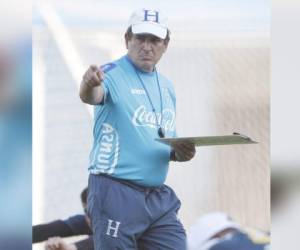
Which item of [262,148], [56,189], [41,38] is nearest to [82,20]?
[41,38]

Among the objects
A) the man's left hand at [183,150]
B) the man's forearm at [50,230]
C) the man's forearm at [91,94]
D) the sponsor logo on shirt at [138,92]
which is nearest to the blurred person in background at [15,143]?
the man's forearm at [50,230]

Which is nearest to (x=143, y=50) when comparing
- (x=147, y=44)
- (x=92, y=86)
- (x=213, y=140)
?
(x=147, y=44)

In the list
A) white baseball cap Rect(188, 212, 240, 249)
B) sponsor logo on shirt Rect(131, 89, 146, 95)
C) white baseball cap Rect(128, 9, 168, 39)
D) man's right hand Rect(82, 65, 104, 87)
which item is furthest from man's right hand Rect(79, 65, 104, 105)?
white baseball cap Rect(188, 212, 240, 249)

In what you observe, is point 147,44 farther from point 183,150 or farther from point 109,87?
point 183,150

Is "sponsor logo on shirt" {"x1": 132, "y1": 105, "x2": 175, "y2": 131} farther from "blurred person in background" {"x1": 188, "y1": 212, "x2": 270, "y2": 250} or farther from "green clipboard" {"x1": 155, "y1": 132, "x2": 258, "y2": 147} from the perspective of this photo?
"blurred person in background" {"x1": 188, "y1": 212, "x2": 270, "y2": 250}

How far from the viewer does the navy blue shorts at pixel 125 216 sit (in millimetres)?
2494

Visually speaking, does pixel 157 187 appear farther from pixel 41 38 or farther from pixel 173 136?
pixel 41 38

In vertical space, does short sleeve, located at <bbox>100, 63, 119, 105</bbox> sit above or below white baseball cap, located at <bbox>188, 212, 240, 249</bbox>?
above

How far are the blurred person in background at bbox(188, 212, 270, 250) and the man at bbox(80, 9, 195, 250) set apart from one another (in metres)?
0.09

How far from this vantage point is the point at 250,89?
2.74 metres

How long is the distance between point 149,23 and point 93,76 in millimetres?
301

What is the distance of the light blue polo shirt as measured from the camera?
8.20 feet

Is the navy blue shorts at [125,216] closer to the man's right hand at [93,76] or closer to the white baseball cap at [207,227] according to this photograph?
the white baseball cap at [207,227]

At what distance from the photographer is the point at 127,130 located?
2.50 meters
